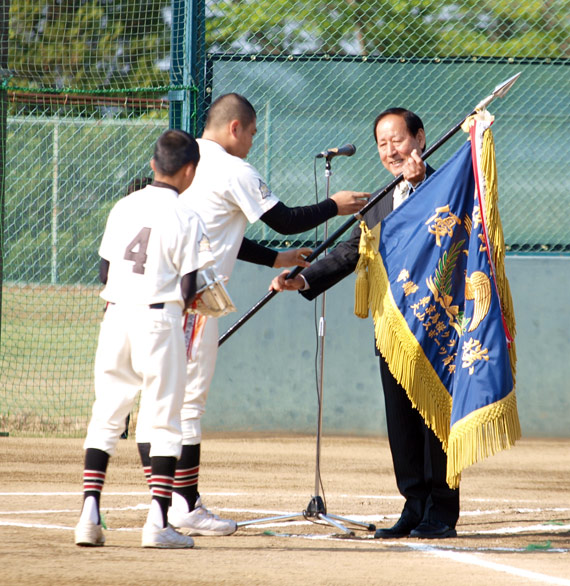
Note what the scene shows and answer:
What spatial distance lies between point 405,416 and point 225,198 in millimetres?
1450

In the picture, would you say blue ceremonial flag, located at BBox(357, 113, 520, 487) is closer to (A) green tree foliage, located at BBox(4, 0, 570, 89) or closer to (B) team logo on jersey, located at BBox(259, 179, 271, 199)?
(B) team logo on jersey, located at BBox(259, 179, 271, 199)

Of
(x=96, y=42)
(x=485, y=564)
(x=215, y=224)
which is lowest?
(x=485, y=564)

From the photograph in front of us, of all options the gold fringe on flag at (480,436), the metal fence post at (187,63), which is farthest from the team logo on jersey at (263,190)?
the metal fence post at (187,63)

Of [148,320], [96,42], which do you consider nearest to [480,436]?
[148,320]

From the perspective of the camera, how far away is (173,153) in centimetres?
455

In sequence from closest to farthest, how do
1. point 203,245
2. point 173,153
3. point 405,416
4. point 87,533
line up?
point 87,533
point 203,245
point 173,153
point 405,416

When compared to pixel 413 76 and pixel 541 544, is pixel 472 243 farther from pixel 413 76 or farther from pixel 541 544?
pixel 413 76

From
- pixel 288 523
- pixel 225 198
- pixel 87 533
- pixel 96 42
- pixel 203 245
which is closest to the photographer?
pixel 87 533

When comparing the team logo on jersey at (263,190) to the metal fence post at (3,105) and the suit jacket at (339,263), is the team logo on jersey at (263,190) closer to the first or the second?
the suit jacket at (339,263)

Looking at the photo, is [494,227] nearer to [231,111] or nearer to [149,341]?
[231,111]

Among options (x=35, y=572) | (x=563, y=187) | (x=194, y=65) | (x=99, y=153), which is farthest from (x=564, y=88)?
(x=35, y=572)

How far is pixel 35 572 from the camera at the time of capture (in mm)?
3828

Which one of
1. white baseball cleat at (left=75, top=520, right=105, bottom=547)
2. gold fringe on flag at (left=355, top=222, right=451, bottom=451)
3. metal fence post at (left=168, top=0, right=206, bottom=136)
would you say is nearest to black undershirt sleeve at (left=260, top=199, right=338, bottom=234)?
gold fringe on flag at (left=355, top=222, right=451, bottom=451)

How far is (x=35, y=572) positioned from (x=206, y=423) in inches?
211
